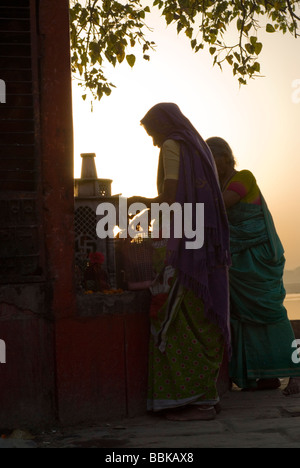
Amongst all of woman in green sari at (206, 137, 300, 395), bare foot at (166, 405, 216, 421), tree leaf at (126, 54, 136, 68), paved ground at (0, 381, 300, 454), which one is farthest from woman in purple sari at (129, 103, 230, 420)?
tree leaf at (126, 54, 136, 68)

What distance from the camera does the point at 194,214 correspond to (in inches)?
177

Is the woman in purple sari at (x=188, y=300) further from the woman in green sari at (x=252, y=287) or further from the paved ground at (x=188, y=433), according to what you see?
the woman in green sari at (x=252, y=287)

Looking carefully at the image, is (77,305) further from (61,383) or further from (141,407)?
(141,407)

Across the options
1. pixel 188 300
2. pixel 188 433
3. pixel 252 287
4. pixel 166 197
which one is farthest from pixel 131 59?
pixel 188 433

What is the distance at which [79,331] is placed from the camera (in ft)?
14.6

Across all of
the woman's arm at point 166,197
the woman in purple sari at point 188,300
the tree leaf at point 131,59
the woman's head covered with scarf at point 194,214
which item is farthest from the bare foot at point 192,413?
the tree leaf at point 131,59

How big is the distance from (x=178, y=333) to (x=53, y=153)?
4.70 ft

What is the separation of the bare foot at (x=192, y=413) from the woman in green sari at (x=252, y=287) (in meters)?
1.04

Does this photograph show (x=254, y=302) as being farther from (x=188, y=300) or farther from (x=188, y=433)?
(x=188, y=433)

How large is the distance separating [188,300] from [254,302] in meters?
1.11
